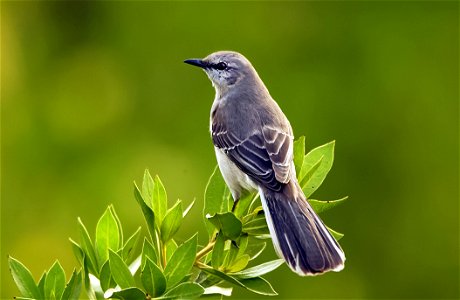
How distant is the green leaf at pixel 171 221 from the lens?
302cm

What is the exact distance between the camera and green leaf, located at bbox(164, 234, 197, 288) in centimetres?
279

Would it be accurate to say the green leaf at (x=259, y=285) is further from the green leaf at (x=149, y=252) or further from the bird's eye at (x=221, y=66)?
the bird's eye at (x=221, y=66)

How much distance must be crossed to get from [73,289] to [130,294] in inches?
11.6

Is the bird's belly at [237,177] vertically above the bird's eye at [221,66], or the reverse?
the bird's eye at [221,66]

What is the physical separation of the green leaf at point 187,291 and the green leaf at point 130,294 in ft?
0.37

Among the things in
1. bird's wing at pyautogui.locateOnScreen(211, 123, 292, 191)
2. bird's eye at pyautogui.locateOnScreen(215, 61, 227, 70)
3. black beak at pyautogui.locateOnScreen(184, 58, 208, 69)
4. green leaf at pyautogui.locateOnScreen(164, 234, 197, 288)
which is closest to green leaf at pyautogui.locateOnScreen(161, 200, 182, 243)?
green leaf at pyautogui.locateOnScreen(164, 234, 197, 288)

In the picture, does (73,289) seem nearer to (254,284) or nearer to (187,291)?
(187,291)

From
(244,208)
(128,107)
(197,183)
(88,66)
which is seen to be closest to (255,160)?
(244,208)

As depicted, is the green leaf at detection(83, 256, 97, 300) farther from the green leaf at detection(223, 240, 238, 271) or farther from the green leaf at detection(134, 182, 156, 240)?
the green leaf at detection(223, 240, 238, 271)

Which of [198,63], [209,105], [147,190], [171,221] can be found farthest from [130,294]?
[209,105]

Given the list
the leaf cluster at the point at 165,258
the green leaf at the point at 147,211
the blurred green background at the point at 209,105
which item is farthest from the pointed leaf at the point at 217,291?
the blurred green background at the point at 209,105

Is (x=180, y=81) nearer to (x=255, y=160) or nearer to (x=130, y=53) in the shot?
(x=130, y=53)

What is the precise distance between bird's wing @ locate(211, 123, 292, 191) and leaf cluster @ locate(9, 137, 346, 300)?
2.29 ft

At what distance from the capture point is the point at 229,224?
305cm
